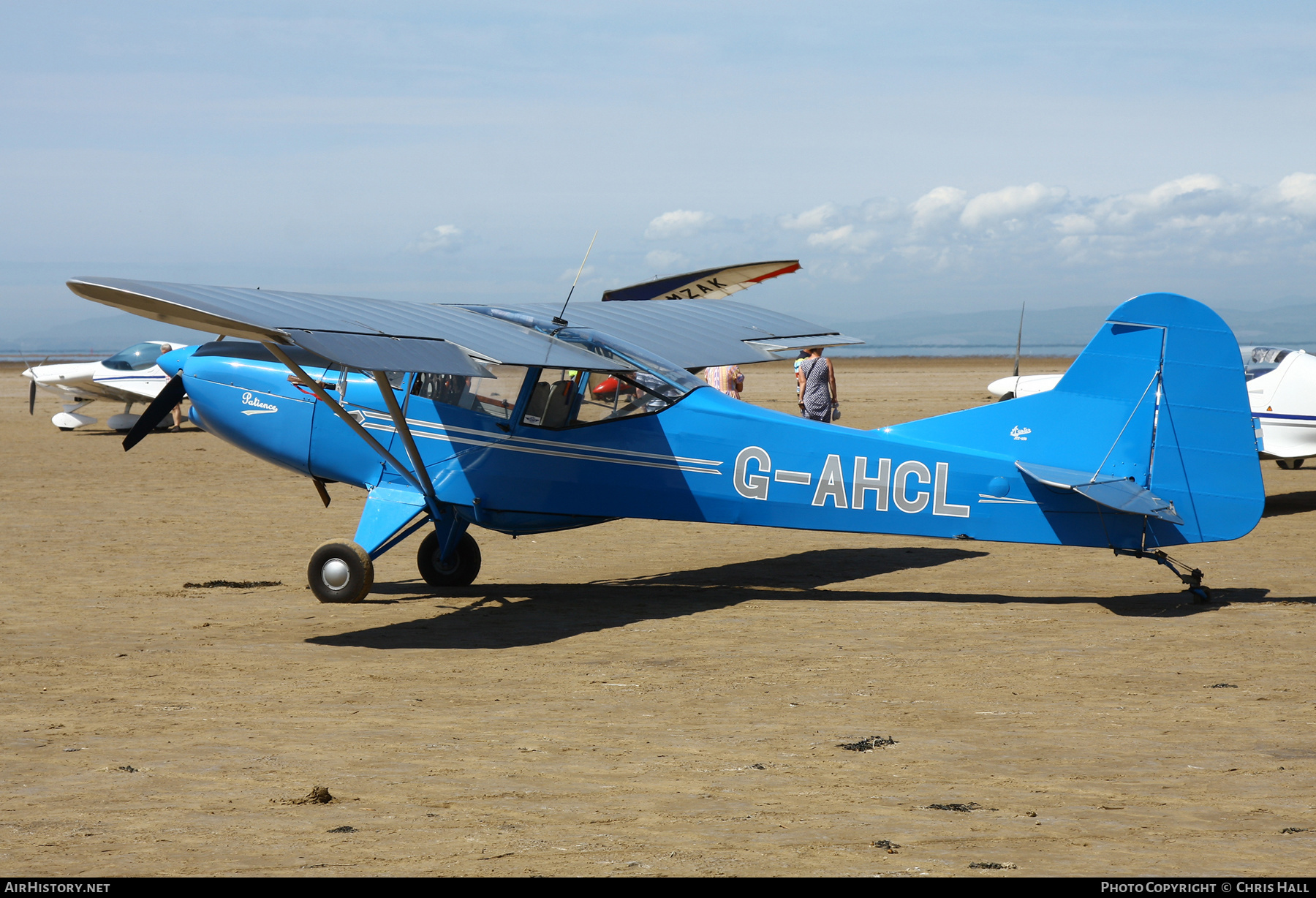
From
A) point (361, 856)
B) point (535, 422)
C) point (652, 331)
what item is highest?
point (652, 331)

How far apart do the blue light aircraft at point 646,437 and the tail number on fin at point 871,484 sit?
0.01m

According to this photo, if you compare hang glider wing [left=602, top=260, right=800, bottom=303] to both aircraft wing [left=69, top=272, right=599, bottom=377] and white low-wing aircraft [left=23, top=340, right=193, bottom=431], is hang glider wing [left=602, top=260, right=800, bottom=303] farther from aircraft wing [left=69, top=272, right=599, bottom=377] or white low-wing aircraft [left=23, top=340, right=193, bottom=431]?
white low-wing aircraft [left=23, top=340, right=193, bottom=431]

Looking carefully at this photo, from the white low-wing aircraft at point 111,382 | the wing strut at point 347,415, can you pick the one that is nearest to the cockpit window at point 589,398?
the wing strut at point 347,415

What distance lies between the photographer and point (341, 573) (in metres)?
8.31

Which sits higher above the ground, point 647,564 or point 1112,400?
point 1112,400

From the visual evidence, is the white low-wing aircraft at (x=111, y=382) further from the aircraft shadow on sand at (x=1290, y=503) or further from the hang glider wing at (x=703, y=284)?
the aircraft shadow on sand at (x=1290, y=503)

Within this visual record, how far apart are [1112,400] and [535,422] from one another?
417 cm

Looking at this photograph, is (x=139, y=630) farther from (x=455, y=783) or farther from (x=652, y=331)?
(x=652, y=331)

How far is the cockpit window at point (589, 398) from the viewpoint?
820 cm

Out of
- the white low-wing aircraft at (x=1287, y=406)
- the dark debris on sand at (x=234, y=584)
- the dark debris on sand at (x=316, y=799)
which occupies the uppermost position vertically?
the white low-wing aircraft at (x=1287, y=406)

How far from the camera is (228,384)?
9.12 meters

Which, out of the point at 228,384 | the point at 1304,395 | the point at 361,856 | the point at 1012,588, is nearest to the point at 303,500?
the point at 228,384

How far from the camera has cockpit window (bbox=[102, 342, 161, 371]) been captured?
85.1 feet

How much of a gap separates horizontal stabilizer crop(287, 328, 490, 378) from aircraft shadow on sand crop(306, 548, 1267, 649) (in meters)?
1.86
